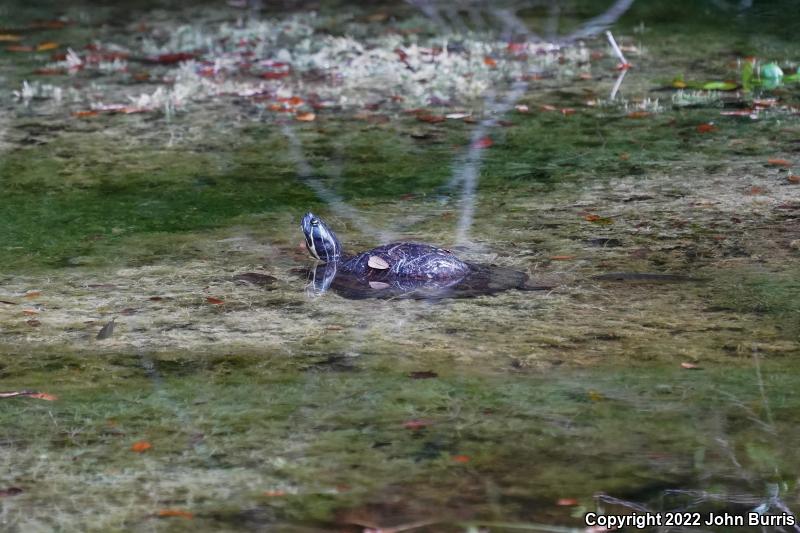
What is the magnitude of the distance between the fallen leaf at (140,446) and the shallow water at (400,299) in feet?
0.04

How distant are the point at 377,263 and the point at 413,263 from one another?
5.5 inches

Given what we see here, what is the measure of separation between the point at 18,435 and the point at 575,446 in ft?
4.72

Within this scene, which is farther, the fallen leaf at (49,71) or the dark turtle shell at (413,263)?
the fallen leaf at (49,71)

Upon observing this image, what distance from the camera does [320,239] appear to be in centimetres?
448

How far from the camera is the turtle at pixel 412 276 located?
13.9 feet

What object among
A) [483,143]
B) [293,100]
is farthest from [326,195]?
[293,100]

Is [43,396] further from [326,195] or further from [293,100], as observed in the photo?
[293,100]

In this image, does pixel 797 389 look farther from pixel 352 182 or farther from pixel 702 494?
pixel 352 182

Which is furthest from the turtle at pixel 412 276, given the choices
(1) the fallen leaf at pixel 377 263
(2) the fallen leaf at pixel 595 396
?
(2) the fallen leaf at pixel 595 396

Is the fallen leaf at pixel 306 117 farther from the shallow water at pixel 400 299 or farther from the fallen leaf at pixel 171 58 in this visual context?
the fallen leaf at pixel 171 58

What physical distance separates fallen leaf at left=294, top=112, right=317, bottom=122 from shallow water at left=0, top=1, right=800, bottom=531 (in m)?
0.02

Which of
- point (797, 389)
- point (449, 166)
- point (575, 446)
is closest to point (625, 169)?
point (449, 166)

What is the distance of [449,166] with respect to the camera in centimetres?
579

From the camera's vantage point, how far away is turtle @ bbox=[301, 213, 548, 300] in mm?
4242
